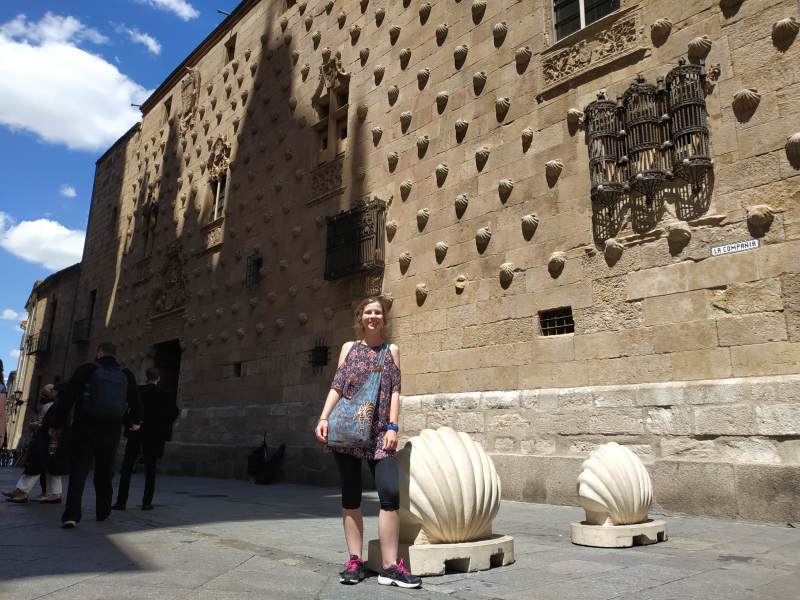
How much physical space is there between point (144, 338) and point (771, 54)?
16.1 m

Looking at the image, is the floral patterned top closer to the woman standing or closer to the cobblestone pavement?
the woman standing

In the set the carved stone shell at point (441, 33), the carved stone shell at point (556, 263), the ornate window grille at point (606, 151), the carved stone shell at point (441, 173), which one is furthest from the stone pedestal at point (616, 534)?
the carved stone shell at point (441, 33)

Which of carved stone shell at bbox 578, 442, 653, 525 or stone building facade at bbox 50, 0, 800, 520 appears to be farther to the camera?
stone building facade at bbox 50, 0, 800, 520

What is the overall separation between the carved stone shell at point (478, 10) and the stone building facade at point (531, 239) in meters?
0.03

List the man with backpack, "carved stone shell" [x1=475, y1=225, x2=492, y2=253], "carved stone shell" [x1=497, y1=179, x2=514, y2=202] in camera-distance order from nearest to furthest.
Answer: the man with backpack < "carved stone shell" [x1=497, y1=179, x2=514, y2=202] < "carved stone shell" [x1=475, y1=225, x2=492, y2=253]

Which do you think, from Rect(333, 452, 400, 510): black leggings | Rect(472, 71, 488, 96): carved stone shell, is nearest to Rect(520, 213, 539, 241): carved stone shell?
Rect(472, 71, 488, 96): carved stone shell

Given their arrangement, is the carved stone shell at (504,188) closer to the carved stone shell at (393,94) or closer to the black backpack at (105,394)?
the carved stone shell at (393,94)

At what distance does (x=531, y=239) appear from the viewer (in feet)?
25.8

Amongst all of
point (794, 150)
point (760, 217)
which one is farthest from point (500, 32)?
point (760, 217)

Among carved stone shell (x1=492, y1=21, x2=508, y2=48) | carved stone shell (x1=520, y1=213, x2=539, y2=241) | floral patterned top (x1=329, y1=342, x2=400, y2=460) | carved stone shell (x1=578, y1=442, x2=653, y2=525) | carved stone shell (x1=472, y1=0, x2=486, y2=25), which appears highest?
carved stone shell (x1=472, y1=0, x2=486, y2=25)

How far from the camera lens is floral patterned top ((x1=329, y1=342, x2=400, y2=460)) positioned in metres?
3.31

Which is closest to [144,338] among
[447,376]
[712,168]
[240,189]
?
[240,189]

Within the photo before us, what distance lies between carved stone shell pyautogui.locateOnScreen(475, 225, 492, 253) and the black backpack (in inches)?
185

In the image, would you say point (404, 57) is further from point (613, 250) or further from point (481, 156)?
point (613, 250)
